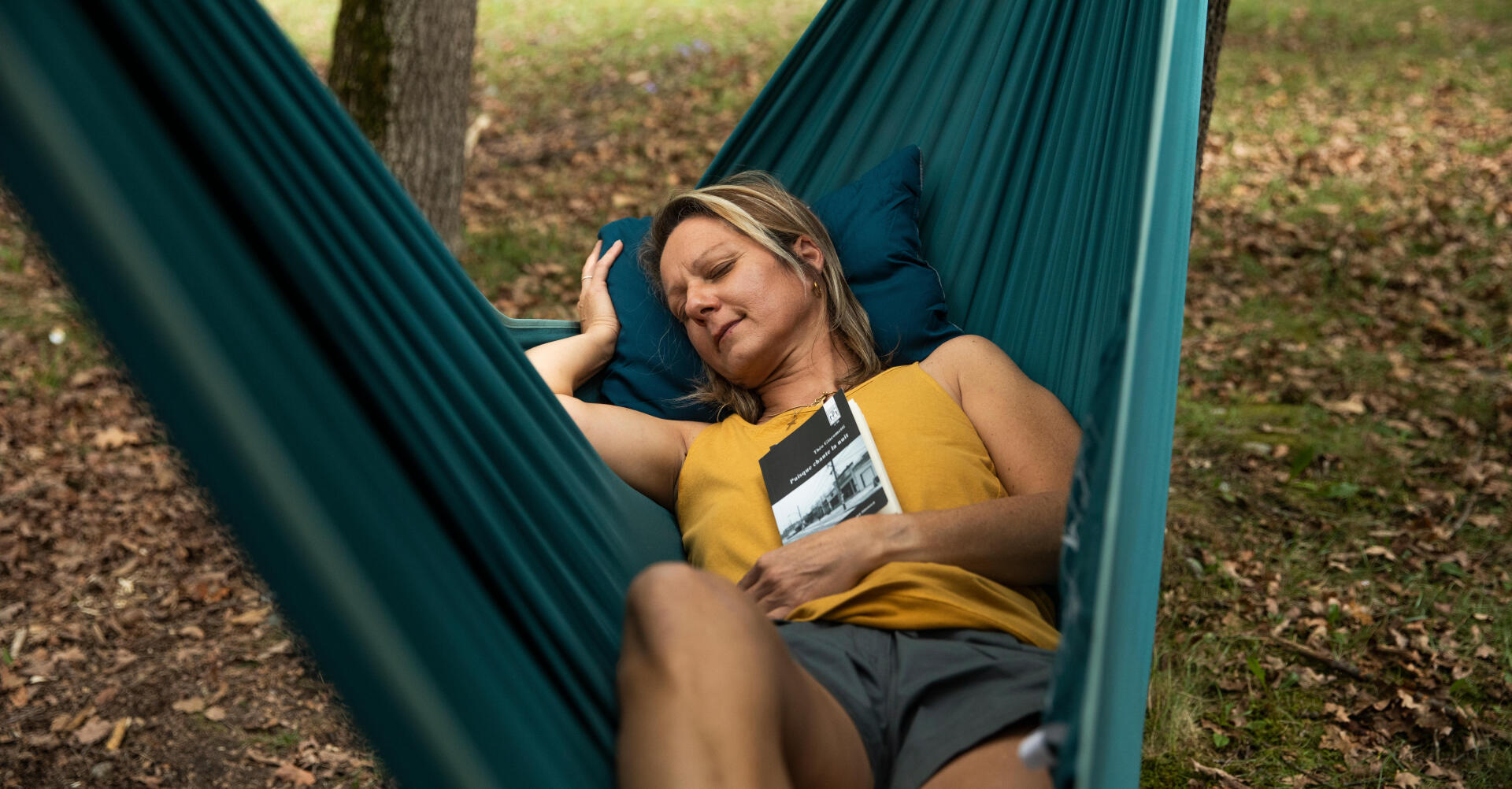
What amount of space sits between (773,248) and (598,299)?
0.40 meters

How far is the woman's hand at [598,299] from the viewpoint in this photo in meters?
1.94

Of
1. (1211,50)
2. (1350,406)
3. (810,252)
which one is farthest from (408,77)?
(1350,406)

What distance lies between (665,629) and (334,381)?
1.21ft

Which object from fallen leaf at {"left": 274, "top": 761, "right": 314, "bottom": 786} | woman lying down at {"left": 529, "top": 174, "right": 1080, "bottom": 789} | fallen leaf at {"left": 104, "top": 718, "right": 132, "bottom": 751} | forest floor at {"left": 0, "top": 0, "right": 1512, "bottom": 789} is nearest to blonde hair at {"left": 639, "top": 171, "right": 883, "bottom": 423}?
woman lying down at {"left": 529, "top": 174, "right": 1080, "bottom": 789}

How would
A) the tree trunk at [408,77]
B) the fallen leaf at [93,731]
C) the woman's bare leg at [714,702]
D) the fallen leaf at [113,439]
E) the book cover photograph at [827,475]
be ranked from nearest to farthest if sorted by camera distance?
the woman's bare leg at [714,702], the book cover photograph at [827,475], the fallen leaf at [93,731], the fallen leaf at [113,439], the tree trunk at [408,77]

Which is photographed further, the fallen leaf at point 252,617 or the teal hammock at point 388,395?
the fallen leaf at point 252,617

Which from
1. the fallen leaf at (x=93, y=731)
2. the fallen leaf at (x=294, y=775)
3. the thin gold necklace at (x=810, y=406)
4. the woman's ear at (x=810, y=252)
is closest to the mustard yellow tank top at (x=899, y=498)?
the thin gold necklace at (x=810, y=406)

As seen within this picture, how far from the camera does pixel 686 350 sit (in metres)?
1.90

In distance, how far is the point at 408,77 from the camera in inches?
131

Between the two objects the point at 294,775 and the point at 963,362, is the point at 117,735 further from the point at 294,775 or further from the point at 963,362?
the point at 963,362

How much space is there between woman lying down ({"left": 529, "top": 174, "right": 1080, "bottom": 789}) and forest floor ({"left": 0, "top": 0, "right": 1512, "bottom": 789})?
1.03 ft

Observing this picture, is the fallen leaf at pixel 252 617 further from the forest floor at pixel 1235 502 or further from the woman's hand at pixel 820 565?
the woman's hand at pixel 820 565

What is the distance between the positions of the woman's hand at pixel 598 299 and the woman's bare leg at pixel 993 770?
104 cm

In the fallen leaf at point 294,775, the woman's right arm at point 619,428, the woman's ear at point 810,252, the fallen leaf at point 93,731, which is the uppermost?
the woman's ear at point 810,252
